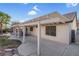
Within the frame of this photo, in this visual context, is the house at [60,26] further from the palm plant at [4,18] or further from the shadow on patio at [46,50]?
the palm plant at [4,18]

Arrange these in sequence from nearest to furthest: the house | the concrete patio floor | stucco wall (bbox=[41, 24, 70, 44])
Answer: the concrete patio floor → the house → stucco wall (bbox=[41, 24, 70, 44])

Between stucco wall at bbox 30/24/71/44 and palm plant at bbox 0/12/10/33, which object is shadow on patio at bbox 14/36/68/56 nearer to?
stucco wall at bbox 30/24/71/44

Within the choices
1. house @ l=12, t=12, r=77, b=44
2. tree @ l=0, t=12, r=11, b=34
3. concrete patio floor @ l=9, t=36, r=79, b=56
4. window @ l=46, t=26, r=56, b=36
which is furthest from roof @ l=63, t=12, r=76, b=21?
tree @ l=0, t=12, r=11, b=34

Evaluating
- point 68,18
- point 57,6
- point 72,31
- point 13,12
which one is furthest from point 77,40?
point 13,12

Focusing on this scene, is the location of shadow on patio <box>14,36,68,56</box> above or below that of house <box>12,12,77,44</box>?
below

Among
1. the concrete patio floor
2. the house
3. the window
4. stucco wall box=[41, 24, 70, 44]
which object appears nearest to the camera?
the concrete patio floor

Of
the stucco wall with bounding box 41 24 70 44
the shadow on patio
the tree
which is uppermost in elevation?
the tree

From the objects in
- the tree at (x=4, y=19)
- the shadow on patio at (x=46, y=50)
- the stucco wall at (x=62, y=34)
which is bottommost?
the shadow on patio at (x=46, y=50)

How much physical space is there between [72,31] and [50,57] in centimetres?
341

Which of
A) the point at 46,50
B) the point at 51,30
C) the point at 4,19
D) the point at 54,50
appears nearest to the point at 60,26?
the point at 51,30

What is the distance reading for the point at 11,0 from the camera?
431cm

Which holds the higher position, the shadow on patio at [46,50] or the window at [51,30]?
the window at [51,30]

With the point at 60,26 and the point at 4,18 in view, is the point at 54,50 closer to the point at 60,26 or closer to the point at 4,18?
the point at 60,26

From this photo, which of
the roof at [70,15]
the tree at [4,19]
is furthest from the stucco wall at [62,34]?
the tree at [4,19]
